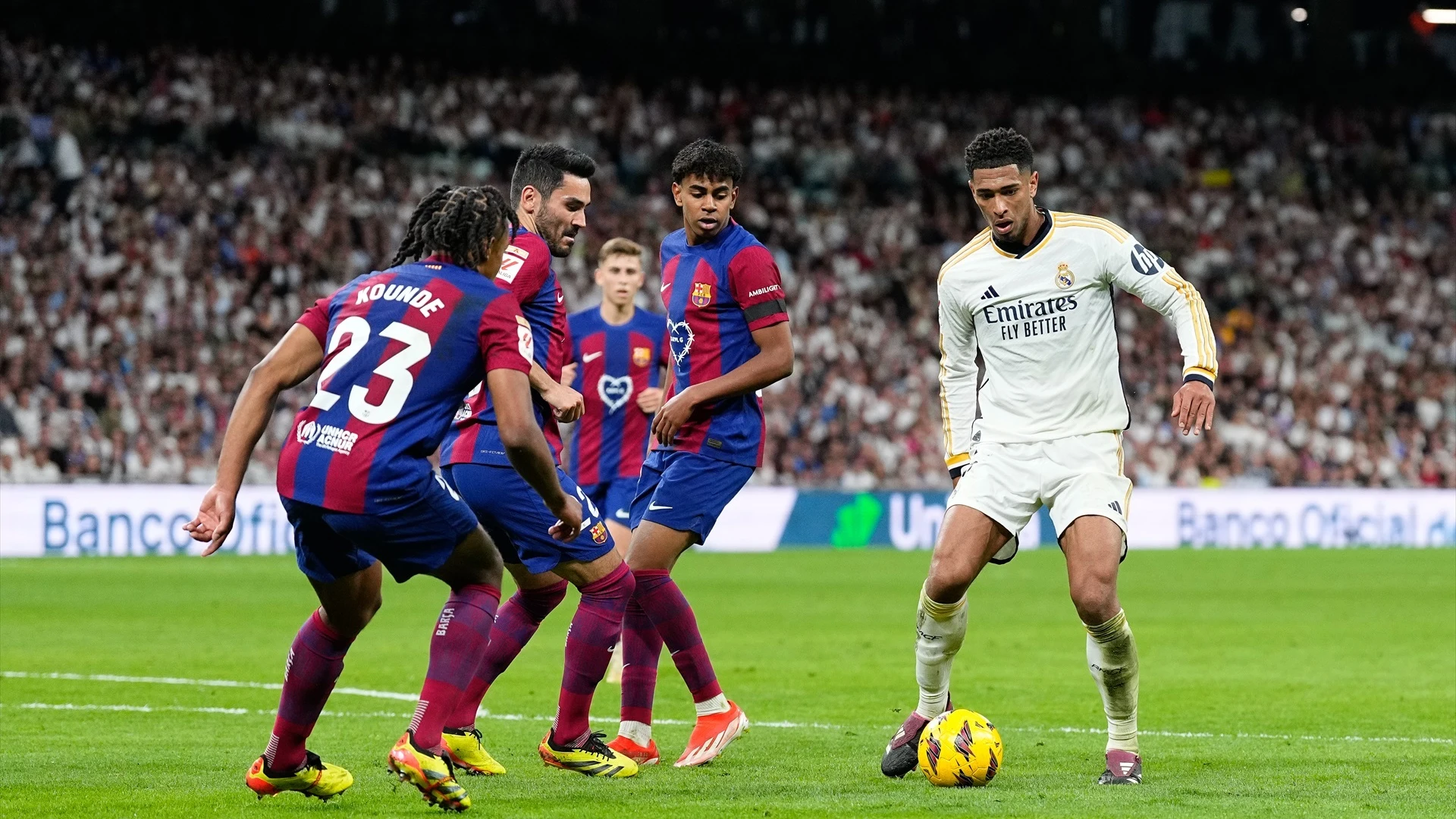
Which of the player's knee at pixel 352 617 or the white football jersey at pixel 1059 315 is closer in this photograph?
the player's knee at pixel 352 617

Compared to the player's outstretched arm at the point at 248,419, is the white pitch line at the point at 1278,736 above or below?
below

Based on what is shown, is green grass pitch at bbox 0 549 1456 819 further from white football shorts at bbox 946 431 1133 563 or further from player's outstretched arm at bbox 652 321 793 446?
player's outstretched arm at bbox 652 321 793 446

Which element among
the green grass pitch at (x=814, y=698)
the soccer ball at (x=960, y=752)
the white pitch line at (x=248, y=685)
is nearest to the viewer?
the green grass pitch at (x=814, y=698)

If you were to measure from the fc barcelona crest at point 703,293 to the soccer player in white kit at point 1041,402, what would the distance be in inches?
38.9

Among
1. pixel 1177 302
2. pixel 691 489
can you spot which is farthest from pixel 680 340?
pixel 1177 302

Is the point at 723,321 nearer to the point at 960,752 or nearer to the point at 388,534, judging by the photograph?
the point at 960,752

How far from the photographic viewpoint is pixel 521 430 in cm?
566

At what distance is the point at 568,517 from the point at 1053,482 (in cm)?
210

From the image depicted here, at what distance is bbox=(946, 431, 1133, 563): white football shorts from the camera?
6965 millimetres

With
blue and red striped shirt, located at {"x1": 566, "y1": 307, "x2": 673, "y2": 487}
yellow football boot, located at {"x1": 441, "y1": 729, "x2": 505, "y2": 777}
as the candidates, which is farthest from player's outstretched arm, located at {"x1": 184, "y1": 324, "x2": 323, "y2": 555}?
blue and red striped shirt, located at {"x1": 566, "y1": 307, "x2": 673, "y2": 487}

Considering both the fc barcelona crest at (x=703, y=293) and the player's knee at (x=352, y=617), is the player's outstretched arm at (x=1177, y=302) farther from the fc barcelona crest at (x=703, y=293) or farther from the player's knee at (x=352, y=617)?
the player's knee at (x=352, y=617)

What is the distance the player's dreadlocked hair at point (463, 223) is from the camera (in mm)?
6035

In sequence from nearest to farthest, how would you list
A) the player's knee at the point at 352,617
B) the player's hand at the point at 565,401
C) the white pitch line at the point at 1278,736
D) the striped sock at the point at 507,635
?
the player's knee at the point at 352,617 < the player's hand at the point at 565,401 < the striped sock at the point at 507,635 < the white pitch line at the point at 1278,736

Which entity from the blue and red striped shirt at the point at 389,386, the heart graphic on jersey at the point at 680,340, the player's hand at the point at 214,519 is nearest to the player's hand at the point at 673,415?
the heart graphic on jersey at the point at 680,340
